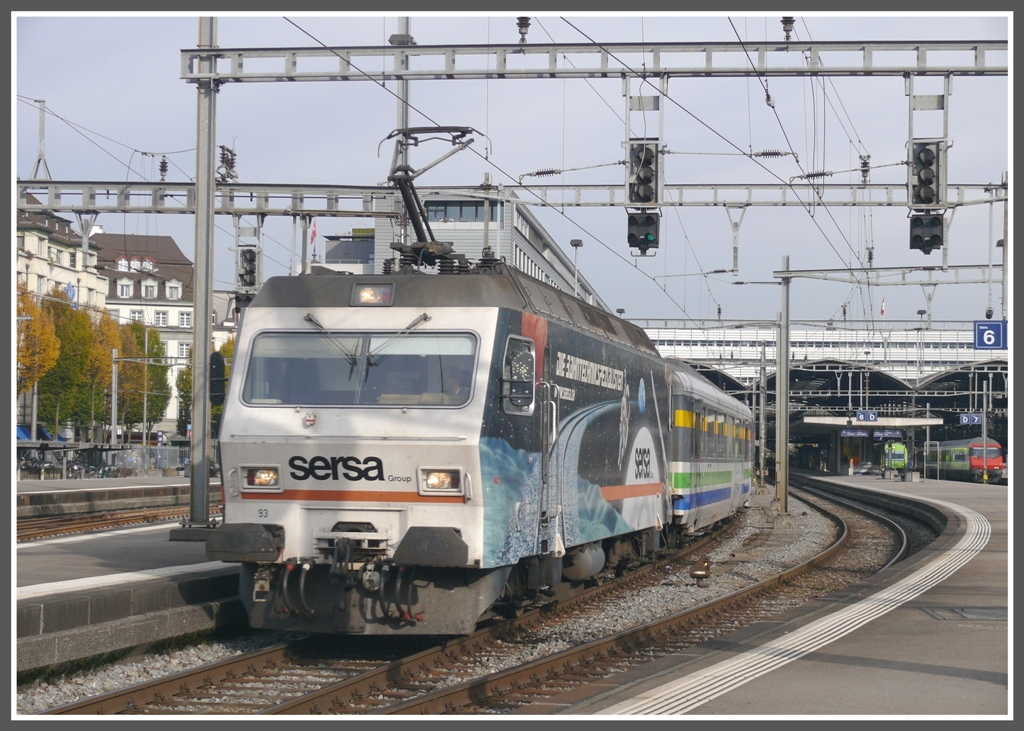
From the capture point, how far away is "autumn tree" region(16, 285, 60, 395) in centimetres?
5334

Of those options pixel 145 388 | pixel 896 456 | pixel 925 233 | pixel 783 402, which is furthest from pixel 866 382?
pixel 925 233

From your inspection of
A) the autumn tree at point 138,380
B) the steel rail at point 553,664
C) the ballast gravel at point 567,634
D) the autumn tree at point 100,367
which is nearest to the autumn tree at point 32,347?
the autumn tree at point 100,367

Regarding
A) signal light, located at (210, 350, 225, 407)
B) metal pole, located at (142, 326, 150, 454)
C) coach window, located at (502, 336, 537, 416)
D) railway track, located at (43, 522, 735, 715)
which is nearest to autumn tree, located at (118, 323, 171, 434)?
metal pole, located at (142, 326, 150, 454)

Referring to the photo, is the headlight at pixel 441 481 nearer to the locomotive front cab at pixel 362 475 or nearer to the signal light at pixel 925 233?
the locomotive front cab at pixel 362 475

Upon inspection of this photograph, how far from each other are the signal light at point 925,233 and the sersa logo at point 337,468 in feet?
41.0

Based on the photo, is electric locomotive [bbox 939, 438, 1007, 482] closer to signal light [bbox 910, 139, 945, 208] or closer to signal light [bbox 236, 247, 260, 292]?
signal light [bbox 910, 139, 945, 208]

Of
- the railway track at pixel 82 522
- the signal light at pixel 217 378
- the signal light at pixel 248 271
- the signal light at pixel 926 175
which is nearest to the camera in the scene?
the signal light at pixel 217 378

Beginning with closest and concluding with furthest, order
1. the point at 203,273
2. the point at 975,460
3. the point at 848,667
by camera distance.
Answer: the point at 848,667
the point at 203,273
the point at 975,460

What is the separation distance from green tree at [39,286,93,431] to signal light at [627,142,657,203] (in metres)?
50.5

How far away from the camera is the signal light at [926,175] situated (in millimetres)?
18328

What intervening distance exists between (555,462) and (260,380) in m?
2.90

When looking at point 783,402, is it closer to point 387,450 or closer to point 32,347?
point 387,450

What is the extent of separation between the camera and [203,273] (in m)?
16.3

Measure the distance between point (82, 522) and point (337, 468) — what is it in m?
14.4
